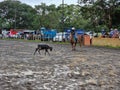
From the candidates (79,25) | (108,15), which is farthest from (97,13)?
(79,25)

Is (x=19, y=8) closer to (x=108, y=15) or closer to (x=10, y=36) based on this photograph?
(x=10, y=36)

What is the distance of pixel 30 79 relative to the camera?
12062 millimetres

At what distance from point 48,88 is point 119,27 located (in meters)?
38.7

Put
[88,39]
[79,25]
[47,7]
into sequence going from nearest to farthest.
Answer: [88,39]
[79,25]
[47,7]

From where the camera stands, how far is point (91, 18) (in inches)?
1983

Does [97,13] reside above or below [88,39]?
above

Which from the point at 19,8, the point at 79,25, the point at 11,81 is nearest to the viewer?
the point at 11,81

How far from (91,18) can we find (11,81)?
39487 millimetres

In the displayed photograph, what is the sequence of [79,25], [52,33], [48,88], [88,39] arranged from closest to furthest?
[48,88] < [88,39] < [52,33] < [79,25]

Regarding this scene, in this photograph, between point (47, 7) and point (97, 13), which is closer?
point (97, 13)

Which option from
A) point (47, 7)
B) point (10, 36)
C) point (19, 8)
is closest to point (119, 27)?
point (10, 36)

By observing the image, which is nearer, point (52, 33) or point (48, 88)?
point (48, 88)

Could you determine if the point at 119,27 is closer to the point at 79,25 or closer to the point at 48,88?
the point at 48,88

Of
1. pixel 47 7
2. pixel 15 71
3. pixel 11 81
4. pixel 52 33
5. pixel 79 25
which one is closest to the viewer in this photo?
pixel 11 81
